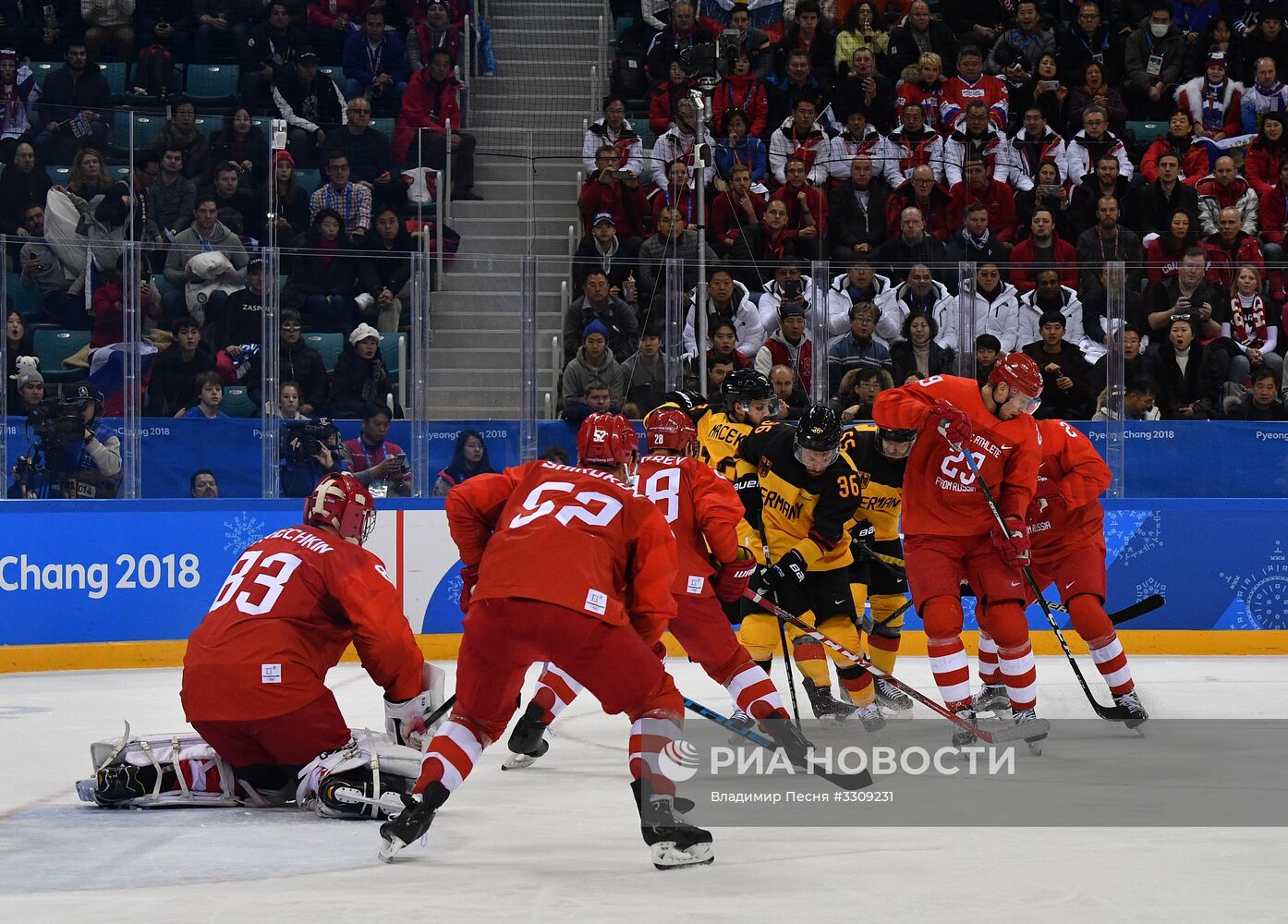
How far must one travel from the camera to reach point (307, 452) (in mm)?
9031

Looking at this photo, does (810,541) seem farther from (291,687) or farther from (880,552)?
(291,687)

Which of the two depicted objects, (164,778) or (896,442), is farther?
(896,442)

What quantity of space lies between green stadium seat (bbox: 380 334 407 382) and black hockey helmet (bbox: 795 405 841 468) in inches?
133

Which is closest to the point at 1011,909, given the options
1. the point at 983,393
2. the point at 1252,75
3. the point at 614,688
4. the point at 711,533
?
the point at 614,688

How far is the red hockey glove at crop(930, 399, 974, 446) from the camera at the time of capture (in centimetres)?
611

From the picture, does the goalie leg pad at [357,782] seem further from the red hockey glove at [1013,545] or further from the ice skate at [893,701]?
the ice skate at [893,701]

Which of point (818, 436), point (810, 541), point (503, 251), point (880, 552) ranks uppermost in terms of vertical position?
point (503, 251)

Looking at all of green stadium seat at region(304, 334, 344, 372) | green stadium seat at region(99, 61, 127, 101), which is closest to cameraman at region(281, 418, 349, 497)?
green stadium seat at region(304, 334, 344, 372)

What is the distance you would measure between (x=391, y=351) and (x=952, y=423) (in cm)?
397

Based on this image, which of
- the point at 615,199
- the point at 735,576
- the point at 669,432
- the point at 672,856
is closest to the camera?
the point at 672,856

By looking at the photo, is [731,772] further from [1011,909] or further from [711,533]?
[1011,909]

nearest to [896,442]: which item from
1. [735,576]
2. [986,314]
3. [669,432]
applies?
[669,432]

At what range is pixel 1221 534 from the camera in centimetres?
938

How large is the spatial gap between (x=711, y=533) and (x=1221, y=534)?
5.12 metres
